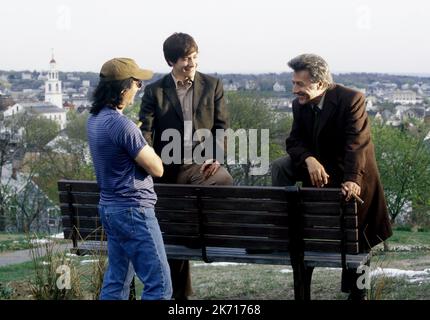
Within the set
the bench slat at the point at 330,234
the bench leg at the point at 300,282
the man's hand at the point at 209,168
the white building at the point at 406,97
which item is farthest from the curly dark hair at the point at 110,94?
the white building at the point at 406,97

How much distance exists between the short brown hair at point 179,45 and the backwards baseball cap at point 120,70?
2.98 ft

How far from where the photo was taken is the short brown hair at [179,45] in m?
5.19

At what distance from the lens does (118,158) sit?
4234mm

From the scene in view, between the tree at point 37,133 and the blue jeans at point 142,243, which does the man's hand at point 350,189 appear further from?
the tree at point 37,133

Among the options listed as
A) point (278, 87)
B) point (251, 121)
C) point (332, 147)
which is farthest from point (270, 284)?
point (278, 87)

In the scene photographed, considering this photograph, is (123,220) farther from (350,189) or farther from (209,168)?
(350,189)

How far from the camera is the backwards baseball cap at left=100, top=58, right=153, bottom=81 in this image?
427 cm

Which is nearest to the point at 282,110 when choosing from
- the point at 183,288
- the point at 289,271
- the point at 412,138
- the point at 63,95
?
the point at 412,138

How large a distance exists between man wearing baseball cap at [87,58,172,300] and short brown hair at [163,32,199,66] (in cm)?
87

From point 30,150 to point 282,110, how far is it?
49.1 feet

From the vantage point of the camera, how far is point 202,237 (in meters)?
5.07

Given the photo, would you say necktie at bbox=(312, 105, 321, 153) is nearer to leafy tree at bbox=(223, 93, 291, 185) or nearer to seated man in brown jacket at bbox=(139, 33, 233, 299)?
seated man in brown jacket at bbox=(139, 33, 233, 299)

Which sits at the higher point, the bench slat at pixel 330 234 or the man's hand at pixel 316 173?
the man's hand at pixel 316 173

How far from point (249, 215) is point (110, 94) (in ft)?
3.99
